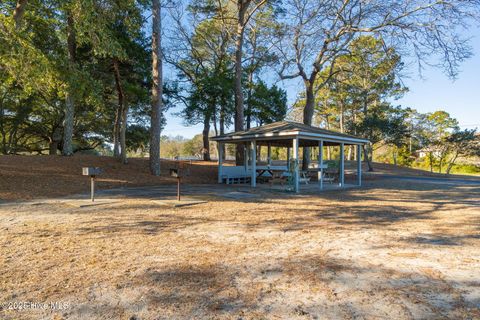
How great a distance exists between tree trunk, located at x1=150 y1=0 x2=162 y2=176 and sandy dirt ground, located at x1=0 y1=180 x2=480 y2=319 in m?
7.18

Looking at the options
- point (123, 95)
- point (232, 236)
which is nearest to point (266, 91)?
point (123, 95)

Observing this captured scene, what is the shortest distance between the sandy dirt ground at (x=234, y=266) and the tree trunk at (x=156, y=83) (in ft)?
23.6

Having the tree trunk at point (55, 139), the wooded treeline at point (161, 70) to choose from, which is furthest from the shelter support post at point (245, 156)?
the tree trunk at point (55, 139)

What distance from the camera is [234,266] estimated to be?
3393mm

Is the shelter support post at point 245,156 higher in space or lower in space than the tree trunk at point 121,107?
lower

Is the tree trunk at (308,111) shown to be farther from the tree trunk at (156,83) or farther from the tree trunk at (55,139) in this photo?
the tree trunk at (55,139)

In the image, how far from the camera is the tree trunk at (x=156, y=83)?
41.4ft

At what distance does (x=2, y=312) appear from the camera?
234 centimetres

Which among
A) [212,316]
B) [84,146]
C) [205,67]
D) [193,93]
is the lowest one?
[212,316]

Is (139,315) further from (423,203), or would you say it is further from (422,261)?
(423,203)

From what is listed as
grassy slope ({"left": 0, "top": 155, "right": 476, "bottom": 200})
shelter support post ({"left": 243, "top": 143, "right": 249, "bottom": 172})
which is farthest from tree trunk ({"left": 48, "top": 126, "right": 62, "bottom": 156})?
shelter support post ({"left": 243, "top": 143, "right": 249, "bottom": 172})

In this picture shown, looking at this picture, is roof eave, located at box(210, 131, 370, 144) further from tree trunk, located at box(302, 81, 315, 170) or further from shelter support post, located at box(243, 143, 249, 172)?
tree trunk, located at box(302, 81, 315, 170)

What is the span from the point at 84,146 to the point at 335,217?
1126 inches

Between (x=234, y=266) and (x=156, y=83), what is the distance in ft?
36.2
